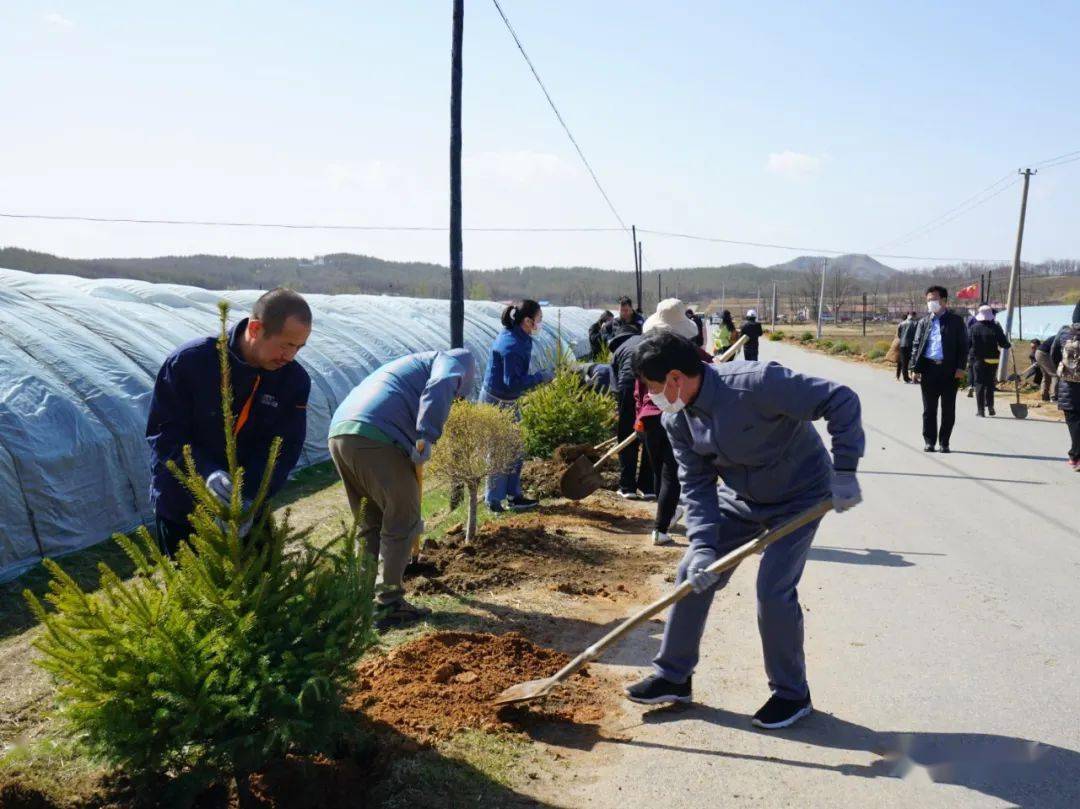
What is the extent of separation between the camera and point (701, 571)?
4281 mm

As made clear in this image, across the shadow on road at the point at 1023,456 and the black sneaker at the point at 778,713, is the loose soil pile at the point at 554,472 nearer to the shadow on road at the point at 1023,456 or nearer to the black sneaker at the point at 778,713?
the shadow on road at the point at 1023,456

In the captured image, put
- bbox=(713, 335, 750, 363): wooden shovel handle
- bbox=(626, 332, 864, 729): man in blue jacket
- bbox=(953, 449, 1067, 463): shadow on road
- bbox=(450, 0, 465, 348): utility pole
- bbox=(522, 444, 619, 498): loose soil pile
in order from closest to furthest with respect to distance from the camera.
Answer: bbox=(626, 332, 864, 729): man in blue jacket, bbox=(713, 335, 750, 363): wooden shovel handle, bbox=(522, 444, 619, 498): loose soil pile, bbox=(450, 0, 465, 348): utility pole, bbox=(953, 449, 1067, 463): shadow on road

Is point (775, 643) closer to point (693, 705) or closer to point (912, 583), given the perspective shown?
point (693, 705)

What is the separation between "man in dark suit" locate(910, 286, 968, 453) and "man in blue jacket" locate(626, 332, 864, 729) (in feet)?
27.9

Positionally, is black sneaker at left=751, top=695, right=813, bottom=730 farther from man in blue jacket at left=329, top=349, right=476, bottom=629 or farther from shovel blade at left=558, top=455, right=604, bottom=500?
shovel blade at left=558, top=455, right=604, bottom=500

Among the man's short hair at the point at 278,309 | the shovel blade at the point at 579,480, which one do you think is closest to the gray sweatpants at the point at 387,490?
the man's short hair at the point at 278,309

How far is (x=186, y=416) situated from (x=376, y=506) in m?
1.91

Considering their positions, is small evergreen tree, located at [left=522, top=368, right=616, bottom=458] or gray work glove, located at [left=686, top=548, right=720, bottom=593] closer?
gray work glove, located at [left=686, top=548, right=720, bottom=593]

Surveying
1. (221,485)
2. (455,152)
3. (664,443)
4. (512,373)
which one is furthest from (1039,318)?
(221,485)

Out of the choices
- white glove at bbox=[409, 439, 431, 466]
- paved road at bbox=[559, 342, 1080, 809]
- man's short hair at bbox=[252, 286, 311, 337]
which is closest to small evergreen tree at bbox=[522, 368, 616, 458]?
paved road at bbox=[559, 342, 1080, 809]

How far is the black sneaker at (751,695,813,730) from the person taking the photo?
430cm

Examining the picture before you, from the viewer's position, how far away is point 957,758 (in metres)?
4.01

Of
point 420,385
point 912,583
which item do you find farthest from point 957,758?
point 420,385

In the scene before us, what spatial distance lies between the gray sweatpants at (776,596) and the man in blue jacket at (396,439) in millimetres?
1784
